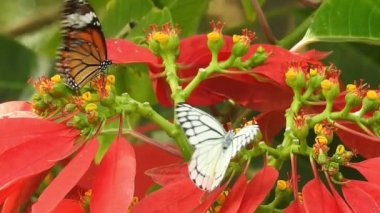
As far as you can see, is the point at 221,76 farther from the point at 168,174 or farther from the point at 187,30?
the point at 187,30

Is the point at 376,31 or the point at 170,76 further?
the point at 376,31

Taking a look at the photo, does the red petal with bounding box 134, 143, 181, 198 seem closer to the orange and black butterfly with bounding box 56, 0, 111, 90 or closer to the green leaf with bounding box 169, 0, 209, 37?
the orange and black butterfly with bounding box 56, 0, 111, 90

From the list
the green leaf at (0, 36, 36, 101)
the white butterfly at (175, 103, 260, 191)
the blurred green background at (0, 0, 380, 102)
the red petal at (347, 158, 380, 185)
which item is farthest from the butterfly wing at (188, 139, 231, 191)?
the green leaf at (0, 36, 36, 101)

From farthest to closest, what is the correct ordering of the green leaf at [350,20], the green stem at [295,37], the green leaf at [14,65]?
the green leaf at [14,65]
the green stem at [295,37]
the green leaf at [350,20]

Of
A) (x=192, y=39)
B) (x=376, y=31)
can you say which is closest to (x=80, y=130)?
(x=192, y=39)

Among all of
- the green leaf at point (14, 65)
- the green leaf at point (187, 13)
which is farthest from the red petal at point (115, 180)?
the green leaf at point (14, 65)

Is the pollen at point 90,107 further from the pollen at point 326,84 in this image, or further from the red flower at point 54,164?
the pollen at point 326,84

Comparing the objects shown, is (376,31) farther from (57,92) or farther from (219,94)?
(57,92)
